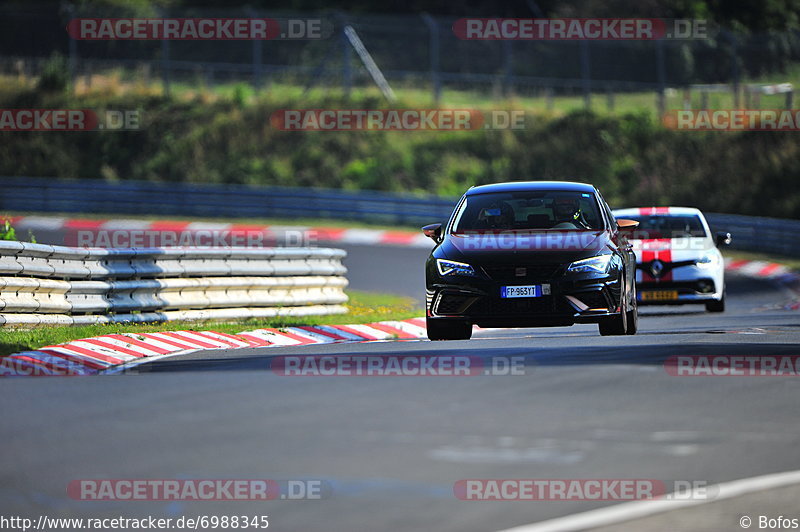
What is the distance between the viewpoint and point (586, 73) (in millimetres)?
42875

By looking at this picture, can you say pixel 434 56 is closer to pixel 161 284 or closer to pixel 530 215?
pixel 161 284

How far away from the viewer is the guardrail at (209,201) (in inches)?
1502

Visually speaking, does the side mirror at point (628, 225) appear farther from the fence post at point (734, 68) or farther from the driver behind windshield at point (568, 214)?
the fence post at point (734, 68)

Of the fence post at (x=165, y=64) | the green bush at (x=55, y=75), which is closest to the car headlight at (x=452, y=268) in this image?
the fence post at (x=165, y=64)

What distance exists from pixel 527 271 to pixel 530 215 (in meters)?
1.21

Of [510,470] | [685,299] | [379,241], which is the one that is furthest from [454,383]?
[379,241]

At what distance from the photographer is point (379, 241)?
34.8 metres

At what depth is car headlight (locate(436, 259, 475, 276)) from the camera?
13914 millimetres

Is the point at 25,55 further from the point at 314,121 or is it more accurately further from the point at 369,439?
the point at 369,439

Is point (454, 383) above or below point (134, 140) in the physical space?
below

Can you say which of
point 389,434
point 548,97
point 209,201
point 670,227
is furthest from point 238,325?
point 548,97

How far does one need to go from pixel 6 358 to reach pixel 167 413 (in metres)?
3.84

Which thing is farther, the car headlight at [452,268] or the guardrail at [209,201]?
the guardrail at [209,201]

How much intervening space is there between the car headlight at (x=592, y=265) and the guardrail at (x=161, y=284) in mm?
5059
